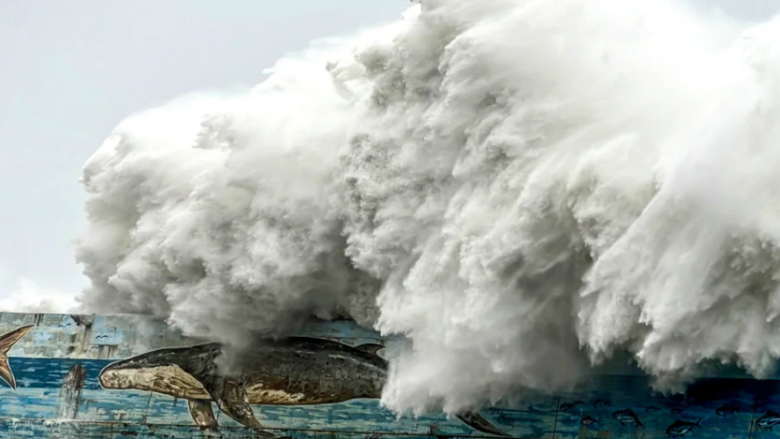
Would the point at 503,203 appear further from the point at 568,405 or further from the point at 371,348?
the point at 371,348

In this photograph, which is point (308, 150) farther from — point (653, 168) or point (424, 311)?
point (653, 168)

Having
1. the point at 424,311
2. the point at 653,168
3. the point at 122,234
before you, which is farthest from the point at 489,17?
the point at 122,234

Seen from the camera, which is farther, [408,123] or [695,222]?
[408,123]

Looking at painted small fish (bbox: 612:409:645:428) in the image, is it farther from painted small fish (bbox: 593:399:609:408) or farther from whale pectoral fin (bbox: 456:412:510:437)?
whale pectoral fin (bbox: 456:412:510:437)

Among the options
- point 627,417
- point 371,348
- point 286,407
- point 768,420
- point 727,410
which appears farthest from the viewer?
point 286,407

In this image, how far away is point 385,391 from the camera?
14617 mm

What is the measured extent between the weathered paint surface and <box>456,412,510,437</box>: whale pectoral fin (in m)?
0.08

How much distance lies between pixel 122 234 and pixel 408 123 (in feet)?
27.7

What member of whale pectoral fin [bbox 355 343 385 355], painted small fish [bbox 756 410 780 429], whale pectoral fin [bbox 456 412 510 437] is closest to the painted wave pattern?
painted small fish [bbox 756 410 780 429]

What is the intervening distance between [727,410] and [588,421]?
213 cm

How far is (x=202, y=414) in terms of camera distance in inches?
685

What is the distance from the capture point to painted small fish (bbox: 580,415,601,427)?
14.7 metres

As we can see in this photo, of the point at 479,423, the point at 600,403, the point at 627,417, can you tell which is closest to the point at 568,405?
the point at 600,403

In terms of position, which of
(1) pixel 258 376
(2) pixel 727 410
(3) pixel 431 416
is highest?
(1) pixel 258 376
